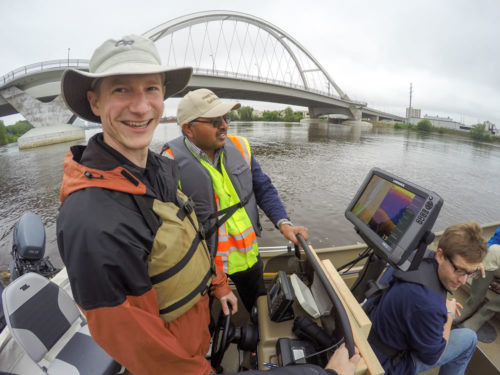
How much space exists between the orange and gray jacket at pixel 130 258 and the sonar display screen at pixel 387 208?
1.10 m

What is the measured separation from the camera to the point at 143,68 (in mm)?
1004

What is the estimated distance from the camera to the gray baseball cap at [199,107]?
1915 mm

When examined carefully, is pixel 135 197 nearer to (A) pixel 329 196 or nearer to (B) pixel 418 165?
(A) pixel 329 196

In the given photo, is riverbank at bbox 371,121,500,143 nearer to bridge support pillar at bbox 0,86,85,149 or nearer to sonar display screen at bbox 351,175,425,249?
sonar display screen at bbox 351,175,425,249

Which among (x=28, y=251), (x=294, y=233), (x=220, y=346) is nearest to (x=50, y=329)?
(x=220, y=346)

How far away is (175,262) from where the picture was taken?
3.56 ft

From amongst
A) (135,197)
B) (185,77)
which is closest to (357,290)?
(135,197)

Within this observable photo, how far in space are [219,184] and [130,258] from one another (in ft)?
3.84

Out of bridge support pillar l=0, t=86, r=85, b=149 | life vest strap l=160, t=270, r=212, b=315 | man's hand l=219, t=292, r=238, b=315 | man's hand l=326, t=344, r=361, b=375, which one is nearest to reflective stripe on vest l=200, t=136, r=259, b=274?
man's hand l=219, t=292, r=238, b=315

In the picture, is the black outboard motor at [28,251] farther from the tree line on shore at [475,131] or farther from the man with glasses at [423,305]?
the tree line on shore at [475,131]

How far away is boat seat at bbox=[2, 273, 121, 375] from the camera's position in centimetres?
147

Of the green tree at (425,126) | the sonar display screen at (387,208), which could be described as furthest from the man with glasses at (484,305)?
the green tree at (425,126)

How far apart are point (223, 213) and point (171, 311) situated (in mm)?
971

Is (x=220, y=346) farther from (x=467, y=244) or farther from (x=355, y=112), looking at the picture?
(x=355, y=112)
